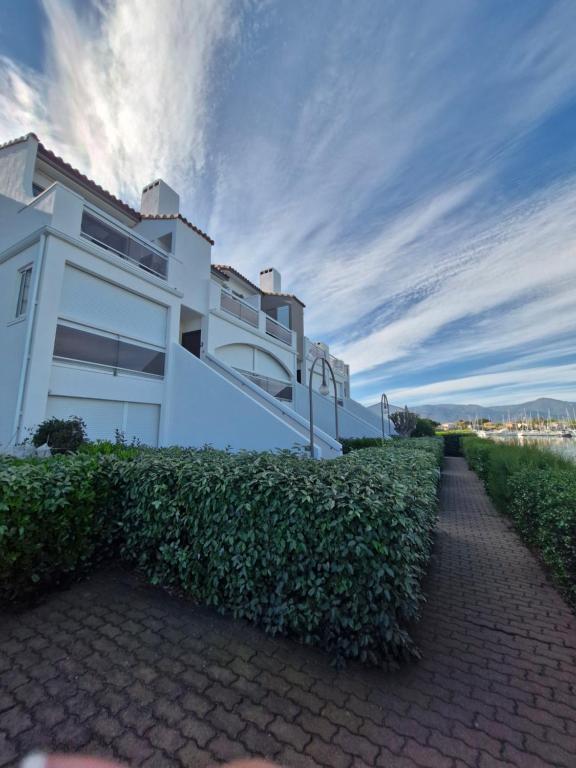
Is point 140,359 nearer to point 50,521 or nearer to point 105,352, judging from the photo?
point 105,352

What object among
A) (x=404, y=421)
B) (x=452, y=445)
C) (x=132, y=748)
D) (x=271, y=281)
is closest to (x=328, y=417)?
(x=404, y=421)

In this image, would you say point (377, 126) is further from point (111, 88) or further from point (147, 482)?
point (147, 482)

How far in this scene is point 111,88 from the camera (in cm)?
775

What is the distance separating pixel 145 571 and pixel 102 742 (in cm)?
207

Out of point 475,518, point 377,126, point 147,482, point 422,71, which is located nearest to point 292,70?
point 377,126

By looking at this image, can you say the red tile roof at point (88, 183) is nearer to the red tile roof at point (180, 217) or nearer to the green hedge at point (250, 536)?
the red tile roof at point (180, 217)

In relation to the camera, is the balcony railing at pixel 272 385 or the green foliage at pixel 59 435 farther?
the balcony railing at pixel 272 385

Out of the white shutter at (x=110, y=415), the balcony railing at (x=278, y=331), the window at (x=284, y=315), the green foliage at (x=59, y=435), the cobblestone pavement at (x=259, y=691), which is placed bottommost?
the cobblestone pavement at (x=259, y=691)

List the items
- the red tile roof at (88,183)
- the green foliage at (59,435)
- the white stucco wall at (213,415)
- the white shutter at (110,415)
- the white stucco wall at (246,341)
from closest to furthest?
the green foliage at (59,435), the white shutter at (110,415), the white stucco wall at (213,415), the red tile roof at (88,183), the white stucco wall at (246,341)

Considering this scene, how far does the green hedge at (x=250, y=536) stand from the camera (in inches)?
102

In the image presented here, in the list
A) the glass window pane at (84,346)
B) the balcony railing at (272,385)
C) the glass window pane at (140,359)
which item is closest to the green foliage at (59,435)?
the glass window pane at (84,346)

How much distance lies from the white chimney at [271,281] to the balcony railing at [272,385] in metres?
8.12

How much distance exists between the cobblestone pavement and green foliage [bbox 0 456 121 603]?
346 millimetres

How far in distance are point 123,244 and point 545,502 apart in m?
12.4
